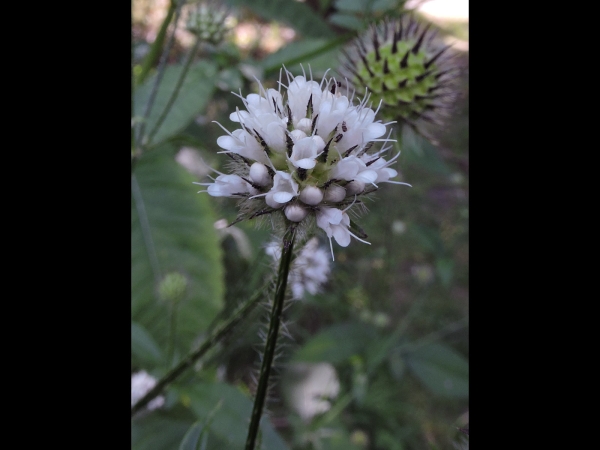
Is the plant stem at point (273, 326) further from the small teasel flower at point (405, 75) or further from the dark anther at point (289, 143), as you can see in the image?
the small teasel flower at point (405, 75)

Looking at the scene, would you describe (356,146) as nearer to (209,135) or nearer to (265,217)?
(265,217)

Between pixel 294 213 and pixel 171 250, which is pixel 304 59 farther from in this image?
pixel 294 213

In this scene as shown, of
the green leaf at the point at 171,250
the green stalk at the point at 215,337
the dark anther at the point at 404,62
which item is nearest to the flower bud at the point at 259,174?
the green stalk at the point at 215,337

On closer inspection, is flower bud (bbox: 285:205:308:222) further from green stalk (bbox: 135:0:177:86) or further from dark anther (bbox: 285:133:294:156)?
green stalk (bbox: 135:0:177:86)

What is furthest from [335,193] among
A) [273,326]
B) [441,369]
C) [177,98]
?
[441,369]

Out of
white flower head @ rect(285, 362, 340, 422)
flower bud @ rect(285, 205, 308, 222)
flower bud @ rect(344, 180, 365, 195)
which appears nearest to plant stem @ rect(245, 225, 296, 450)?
flower bud @ rect(285, 205, 308, 222)
